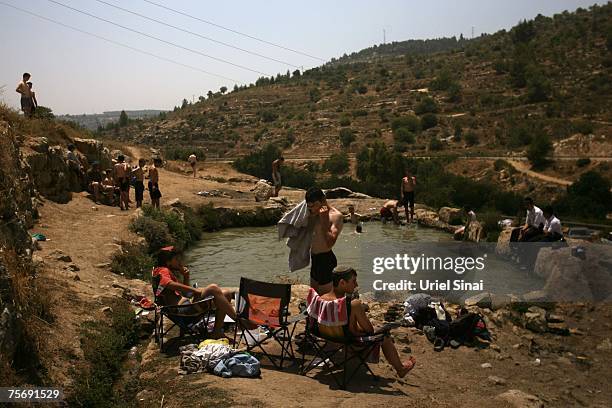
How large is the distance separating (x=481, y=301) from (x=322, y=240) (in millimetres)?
4273

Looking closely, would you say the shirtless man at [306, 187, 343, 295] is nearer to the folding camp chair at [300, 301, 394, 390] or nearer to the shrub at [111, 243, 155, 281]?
the folding camp chair at [300, 301, 394, 390]

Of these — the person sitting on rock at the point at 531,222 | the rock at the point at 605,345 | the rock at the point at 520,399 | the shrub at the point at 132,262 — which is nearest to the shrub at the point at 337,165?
the person sitting on rock at the point at 531,222

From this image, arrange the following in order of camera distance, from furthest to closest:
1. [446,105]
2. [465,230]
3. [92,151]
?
[446,105], [92,151], [465,230]

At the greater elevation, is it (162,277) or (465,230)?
(162,277)

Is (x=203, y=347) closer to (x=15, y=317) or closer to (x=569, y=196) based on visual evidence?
(x=15, y=317)

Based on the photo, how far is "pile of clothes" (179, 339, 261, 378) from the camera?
20.2 feet

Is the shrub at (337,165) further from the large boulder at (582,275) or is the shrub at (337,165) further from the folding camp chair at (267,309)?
the folding camp chair at (267,309)

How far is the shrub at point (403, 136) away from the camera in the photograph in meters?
52.9

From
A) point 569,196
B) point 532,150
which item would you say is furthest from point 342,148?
point 569,196

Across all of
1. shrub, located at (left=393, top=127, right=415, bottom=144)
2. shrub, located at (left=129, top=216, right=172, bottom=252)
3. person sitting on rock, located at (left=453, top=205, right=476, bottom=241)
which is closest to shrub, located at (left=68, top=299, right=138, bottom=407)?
shrub, located at (left=129, top=216, right=172, bottom=252)

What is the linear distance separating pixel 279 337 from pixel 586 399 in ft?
12.5

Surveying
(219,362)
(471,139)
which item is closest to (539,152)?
(471,139)

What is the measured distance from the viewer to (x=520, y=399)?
6.24 metres

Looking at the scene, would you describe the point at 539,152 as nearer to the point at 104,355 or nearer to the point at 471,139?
the point at 471,139
